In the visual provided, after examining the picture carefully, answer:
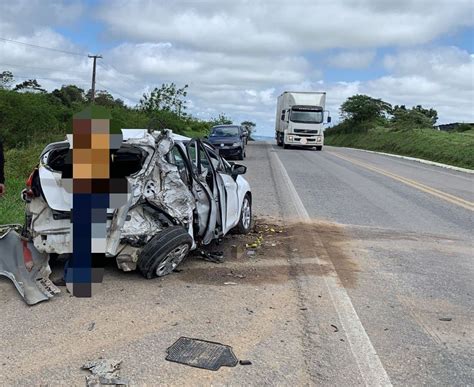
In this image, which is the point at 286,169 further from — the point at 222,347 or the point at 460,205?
the point at 222,347

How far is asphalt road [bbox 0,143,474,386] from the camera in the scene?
352 centimetres

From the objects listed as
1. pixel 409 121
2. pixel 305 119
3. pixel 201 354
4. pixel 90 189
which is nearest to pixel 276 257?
pixel 90 189

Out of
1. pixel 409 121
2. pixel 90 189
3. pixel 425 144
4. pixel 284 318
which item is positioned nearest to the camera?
pixel 284 318

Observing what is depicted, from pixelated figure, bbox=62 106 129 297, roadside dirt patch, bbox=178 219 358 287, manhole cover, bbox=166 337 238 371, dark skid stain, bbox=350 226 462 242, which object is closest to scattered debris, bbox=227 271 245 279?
roadside dirt patch, bbox=178 219 358 287

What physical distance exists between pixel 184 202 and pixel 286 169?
528 inches

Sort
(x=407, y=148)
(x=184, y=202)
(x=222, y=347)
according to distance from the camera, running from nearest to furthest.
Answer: (x=222, y=347) → (x=184, y=202) → (x=407, y=148)

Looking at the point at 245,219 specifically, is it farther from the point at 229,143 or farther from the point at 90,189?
the point at 229,143

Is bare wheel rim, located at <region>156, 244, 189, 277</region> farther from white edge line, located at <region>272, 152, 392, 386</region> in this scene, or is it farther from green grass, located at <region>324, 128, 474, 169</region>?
green grass, located at <region>324, 128, 474, 169</region>

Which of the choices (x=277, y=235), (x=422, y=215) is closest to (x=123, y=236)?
(x=277, y=235)

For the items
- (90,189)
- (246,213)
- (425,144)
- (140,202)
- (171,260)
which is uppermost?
(425,144)

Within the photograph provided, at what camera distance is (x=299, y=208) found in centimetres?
1024

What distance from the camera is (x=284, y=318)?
14.6ft

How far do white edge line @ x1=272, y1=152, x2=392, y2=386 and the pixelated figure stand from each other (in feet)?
7.86

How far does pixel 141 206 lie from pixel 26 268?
1380mm
